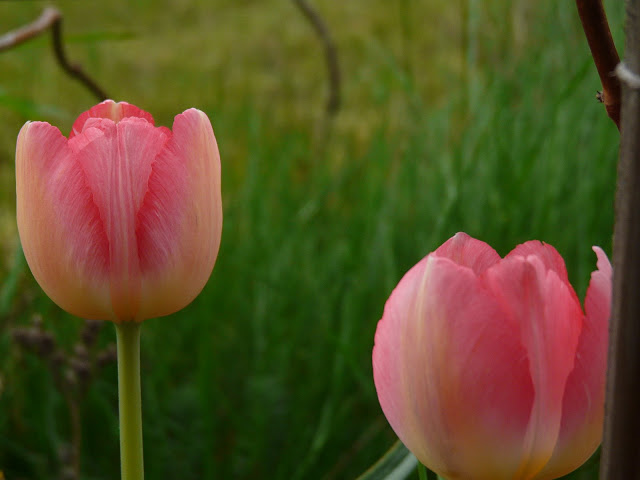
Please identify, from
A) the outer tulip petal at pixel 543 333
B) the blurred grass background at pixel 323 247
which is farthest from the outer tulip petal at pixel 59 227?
the blurred grass background at pixel 323 247

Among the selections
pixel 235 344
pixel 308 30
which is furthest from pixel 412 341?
pixel 308 30

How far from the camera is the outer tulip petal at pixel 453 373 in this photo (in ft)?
0.55

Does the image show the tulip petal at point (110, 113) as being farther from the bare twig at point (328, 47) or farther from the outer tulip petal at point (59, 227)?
the bare twig at point (328, 47)

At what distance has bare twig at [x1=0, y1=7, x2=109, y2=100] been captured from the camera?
1.60 feet

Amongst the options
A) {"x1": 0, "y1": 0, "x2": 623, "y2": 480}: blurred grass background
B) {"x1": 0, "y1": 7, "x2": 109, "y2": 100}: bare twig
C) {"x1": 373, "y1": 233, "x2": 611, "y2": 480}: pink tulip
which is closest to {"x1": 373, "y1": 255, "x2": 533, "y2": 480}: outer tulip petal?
{"x1": 373, "y1": 233, "x2": 611, "y2": 480}: pink tulip

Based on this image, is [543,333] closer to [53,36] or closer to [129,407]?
[129,407]

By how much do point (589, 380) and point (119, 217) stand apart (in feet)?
0.41

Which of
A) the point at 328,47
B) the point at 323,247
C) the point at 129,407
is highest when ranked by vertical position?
the point at 328,47

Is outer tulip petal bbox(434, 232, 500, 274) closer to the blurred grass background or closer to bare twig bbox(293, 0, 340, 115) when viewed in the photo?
the blurred grass background

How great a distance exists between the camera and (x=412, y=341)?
0.17 m

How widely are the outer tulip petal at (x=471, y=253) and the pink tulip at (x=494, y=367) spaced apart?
21 millimetres

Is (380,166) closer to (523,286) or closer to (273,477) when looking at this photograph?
(273,477)

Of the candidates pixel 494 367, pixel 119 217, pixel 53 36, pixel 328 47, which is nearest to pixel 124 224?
pixel 119 217

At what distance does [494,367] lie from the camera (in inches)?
6.7
